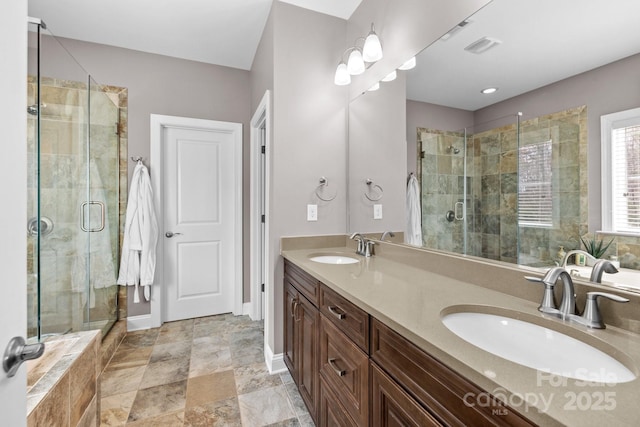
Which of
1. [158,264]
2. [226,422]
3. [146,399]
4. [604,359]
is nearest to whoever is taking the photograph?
[604,359]

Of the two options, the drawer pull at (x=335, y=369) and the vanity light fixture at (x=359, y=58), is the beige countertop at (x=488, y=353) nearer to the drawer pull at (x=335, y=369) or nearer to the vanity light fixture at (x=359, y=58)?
the drawer pull at (x=335, y=369)

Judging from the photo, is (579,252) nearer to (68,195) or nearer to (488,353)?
(488,353)

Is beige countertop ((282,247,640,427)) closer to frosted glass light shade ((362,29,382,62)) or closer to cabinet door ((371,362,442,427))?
cabinet door ((371,362,442,427))

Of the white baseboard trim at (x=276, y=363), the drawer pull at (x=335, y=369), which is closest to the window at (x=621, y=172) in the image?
the drawer pull at (x=335, y=369)

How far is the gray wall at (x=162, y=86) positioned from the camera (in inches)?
104

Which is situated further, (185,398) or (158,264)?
(158,264)

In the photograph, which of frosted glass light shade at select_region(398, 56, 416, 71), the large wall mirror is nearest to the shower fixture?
the large wall mirror

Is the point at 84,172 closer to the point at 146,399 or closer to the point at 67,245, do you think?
the point at 67,245

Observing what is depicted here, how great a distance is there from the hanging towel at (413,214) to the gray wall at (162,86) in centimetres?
193

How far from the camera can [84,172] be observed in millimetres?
2184

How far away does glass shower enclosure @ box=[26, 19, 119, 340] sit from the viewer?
5.00 feet

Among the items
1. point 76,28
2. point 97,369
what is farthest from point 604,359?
point 76,28

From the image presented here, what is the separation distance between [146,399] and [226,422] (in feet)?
1.90

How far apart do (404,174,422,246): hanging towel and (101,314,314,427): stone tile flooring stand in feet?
3.82
